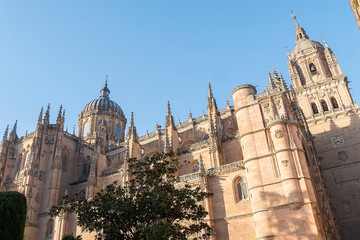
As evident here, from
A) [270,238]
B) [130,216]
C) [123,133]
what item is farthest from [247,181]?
[123,133]

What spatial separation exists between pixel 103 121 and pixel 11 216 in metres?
44.5

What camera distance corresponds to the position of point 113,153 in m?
47.1

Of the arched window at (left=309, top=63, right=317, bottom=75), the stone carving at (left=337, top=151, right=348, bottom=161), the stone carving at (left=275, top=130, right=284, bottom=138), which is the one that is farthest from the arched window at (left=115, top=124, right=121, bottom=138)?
the stone carving at (left=275, top=130, right=284, bottom=138)

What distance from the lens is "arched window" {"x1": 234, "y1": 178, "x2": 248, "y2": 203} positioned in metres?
26.2

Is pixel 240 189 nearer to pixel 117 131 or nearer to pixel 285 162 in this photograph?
pixel 285 162

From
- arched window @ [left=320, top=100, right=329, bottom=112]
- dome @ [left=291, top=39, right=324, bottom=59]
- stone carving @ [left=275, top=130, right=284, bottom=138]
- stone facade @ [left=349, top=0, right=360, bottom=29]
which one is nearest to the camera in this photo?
stone facade @ [left=349, top=0, right=360, bottom=29]

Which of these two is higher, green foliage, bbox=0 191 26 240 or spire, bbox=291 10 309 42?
spire, bbox=291 10 309 42

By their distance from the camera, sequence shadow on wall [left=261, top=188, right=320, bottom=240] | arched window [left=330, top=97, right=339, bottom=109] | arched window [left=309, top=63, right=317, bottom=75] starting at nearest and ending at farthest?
shadow on wall [left=261, top=188, right=320, bottom=240], arched window [left=330, top=97, right=339, bottom=109], arched window [left=309, top=63, right=317, bottom=75]

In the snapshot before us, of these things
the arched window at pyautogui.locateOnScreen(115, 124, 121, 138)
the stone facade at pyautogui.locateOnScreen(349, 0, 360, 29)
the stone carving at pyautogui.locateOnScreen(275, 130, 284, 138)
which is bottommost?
the stone facade at pyautogui.locateOnScreen(349, 0, 360, 29)

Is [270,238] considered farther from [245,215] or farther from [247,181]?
[247,181]

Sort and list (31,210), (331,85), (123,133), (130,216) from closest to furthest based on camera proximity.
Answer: (130,216) < (31,210) < (331,85) < (123,133)

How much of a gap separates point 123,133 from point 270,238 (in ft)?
148

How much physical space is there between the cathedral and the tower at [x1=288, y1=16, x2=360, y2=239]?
116mm

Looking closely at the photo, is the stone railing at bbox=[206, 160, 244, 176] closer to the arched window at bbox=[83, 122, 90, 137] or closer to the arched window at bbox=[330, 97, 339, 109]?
the arched window at bbox=[330, 97, 339, 109]
